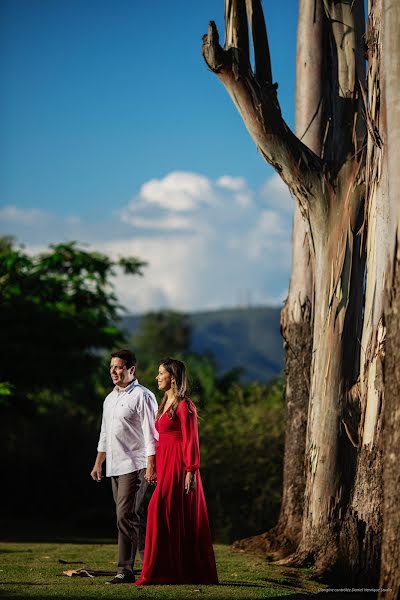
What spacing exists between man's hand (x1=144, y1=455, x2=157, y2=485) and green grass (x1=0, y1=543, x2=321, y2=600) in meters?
0.95

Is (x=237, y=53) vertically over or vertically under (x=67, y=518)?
over

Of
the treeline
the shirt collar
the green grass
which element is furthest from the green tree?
the shirt collar

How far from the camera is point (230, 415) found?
22672 mm

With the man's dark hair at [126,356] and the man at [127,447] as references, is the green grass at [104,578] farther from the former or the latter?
the man's dark hair at [126,356]

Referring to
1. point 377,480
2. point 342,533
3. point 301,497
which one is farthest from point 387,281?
point 301,497

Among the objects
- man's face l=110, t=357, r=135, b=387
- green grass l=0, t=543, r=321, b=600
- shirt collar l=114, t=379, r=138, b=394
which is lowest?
green grass l=0, t=543, r=321, b=600

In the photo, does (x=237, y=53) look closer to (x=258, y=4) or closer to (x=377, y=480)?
(x=258, y=4)

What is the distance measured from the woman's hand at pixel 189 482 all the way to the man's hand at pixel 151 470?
31 centimetres

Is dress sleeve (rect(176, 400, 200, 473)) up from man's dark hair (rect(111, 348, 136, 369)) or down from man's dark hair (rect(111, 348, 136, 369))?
down

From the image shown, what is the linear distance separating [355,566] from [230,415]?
12.1 metres

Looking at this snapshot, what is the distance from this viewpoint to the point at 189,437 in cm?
943

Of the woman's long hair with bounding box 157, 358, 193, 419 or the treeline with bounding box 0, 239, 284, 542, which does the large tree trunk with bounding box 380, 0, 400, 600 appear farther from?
the treeline with bounding box 0, 239, 284, 542

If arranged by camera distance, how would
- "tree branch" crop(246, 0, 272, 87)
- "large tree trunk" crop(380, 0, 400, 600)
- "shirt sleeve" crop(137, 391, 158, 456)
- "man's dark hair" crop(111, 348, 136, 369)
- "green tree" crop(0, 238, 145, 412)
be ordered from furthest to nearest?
"green tree" crop(0, 238, 145, 412) < "tree branch" crop(246, 0, 272, 87) < "man's dark hair" crop(111, 348, 136, 369) < "shirt sleeve" crop(137, 391, 158, 456) < "large tree trunk" crop(380, 0, 400, 600)

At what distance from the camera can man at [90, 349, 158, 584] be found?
980 centimetres
